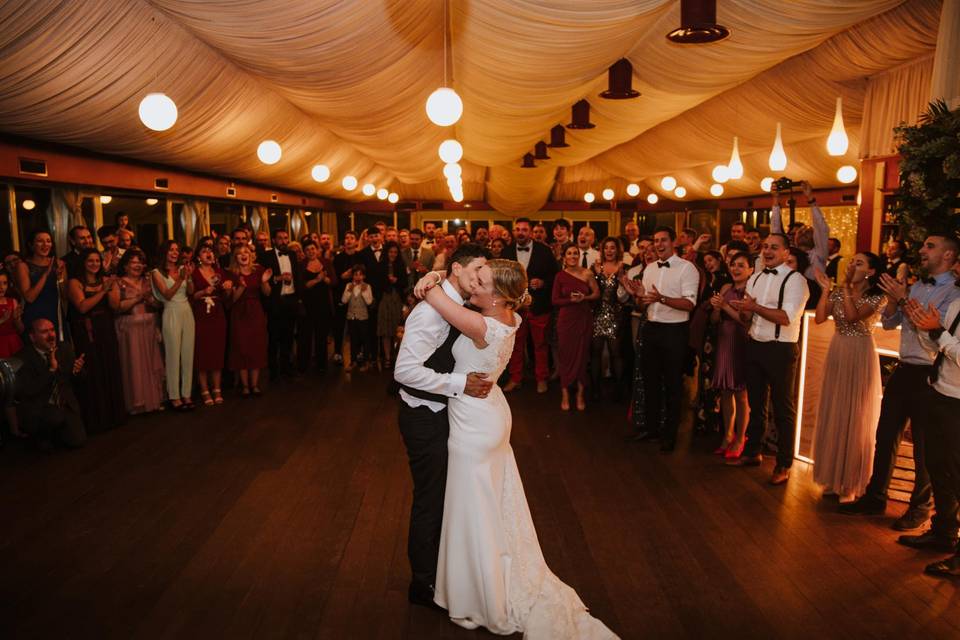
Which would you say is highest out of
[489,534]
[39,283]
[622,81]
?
[622,81]

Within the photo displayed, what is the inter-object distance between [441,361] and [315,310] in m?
5.19

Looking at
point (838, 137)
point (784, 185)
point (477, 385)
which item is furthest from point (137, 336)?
point (838, 137)

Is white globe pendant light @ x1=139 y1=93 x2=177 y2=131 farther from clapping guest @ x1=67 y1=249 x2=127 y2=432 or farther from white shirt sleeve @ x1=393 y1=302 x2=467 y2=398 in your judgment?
white shirt sleeve @ x1=393 y1=302 x2=467 y2=398

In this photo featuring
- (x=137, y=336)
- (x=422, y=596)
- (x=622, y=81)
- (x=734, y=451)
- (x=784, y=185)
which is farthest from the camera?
(x=622, y=81)

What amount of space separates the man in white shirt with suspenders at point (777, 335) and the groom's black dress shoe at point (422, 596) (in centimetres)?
240

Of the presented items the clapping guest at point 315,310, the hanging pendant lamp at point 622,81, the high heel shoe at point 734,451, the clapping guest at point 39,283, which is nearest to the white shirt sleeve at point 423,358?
the high heel shoe at point 734,451

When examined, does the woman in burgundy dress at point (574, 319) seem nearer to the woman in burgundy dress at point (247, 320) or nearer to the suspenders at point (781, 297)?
the suspenders at point (781, 297)

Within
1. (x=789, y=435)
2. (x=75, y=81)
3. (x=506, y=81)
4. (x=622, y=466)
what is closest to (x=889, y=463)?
(x=789, y=435)

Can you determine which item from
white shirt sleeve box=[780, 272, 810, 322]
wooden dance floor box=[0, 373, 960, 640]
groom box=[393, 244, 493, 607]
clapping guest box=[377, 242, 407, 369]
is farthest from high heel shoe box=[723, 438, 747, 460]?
clapping guest box=[377, 242, 407, 369]

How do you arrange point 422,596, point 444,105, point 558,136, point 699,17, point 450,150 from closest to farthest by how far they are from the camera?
point 422,596 < point 699,17 < point 444,105 < point 450,150 < point 558,136

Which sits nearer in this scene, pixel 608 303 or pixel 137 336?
pixel 137 336

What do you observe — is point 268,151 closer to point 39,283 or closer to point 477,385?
point 39,283

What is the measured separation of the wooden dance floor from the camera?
2.66 meters

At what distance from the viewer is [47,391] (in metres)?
4.71
